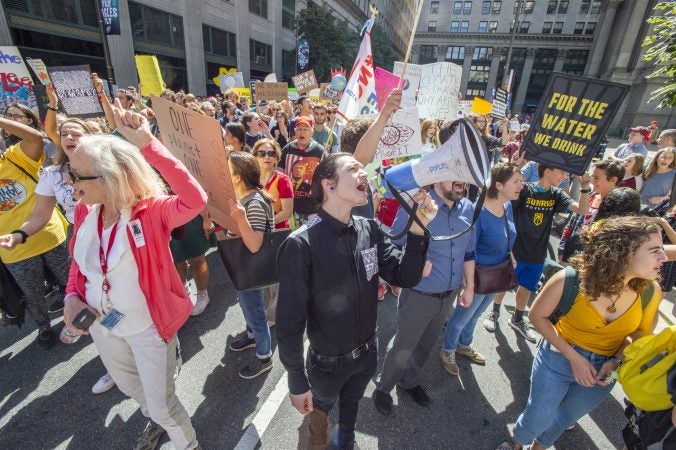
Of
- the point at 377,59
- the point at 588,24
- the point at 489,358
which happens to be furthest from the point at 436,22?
the point at 489,358

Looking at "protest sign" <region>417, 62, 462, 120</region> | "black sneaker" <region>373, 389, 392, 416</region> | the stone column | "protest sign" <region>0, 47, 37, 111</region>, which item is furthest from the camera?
the stone column

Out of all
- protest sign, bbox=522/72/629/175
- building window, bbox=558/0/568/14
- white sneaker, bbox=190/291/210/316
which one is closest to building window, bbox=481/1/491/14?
building window, bbox=558/0/568/14

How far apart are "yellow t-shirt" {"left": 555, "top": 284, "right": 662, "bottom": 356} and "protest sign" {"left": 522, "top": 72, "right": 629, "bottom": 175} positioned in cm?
166

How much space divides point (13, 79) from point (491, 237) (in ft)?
32.9

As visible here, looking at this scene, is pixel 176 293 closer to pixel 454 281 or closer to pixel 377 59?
pixel 454 281

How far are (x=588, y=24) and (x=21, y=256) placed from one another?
73.6m

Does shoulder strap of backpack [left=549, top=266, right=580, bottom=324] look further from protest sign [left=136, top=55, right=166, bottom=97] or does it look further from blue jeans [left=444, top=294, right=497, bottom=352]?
protest sign [left=136, top=55, right=166, bottom=97]

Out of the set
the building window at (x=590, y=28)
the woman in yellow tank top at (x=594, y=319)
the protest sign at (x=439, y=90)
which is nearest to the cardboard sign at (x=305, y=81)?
the protest sign at (x=439, y=90)

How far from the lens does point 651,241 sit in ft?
5.83

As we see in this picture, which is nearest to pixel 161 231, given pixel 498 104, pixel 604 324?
pixel 604 324

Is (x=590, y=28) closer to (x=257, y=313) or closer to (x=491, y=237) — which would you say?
(x=491, y=237)

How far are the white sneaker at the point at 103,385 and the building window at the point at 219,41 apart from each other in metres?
22.9

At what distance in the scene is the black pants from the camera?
6.49 ft

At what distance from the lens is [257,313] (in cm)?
303
